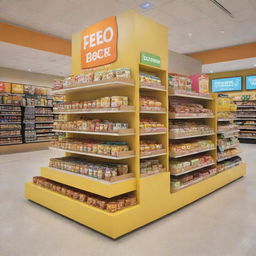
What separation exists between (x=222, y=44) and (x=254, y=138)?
17.7 feet

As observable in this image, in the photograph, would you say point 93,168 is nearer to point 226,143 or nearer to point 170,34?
point 226,143

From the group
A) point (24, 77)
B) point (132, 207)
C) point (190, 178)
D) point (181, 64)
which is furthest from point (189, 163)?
point (24, 77)

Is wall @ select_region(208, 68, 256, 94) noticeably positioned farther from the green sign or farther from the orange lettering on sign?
the orange lettering on sign

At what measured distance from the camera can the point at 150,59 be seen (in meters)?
3.30

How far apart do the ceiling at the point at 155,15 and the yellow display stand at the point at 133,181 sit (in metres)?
2.81

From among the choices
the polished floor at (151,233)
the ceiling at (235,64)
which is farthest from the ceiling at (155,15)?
the polished floor at (151,233)

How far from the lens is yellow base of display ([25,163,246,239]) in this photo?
9.11ft

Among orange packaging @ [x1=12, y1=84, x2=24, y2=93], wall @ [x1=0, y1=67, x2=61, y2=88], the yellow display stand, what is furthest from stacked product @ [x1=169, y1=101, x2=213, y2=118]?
wall @ [x1=0, y1=67, x2=61, y2=88]

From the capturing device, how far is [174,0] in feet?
18.3

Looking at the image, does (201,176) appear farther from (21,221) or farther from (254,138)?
(254,138)

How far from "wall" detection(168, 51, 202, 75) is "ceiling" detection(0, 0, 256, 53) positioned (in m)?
1.00

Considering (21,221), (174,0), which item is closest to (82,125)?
(21,221)

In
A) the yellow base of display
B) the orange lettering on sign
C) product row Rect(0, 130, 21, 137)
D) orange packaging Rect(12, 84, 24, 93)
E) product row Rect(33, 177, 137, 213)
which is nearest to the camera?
the yellow base of display

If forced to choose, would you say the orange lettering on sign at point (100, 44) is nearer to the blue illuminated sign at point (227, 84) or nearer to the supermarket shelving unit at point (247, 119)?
the supermarket shelving unit at point (247, 119)
